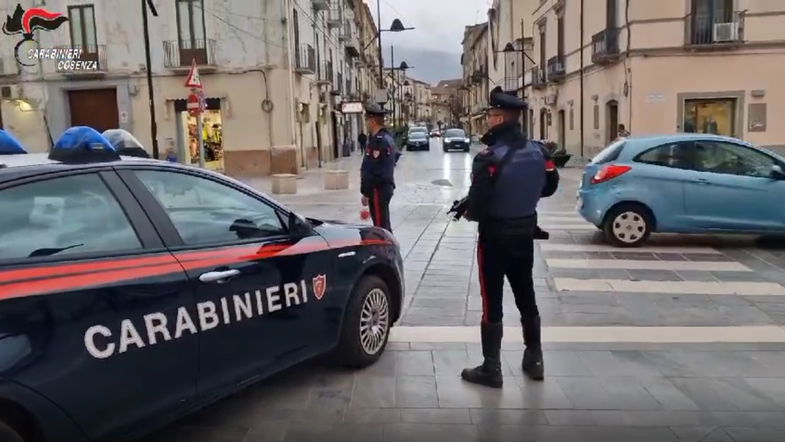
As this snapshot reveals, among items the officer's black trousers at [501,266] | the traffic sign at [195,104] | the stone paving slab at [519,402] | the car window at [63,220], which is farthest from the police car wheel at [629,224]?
the traffic sign at [195,104]

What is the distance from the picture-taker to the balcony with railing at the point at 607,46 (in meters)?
24.6

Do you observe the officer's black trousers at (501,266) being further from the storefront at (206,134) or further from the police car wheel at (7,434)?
the storefront at (206,134)

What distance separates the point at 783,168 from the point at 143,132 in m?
22.5

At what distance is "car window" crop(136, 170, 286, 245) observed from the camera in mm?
3365

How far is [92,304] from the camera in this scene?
2.68 metres

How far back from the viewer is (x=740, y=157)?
862 cm

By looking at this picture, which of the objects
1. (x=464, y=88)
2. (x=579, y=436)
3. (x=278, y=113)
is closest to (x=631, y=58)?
(x=278, y=113)

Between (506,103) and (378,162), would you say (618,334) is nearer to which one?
(506,103)

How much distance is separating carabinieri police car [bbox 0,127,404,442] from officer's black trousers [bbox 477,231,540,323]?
0.93m

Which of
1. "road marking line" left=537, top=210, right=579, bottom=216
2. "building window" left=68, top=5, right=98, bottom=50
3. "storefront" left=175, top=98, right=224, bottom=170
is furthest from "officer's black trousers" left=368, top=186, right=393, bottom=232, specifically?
"building window" left=68, top=5, right=98, bottom=50

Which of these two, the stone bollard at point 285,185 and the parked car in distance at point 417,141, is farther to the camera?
the parked car in distance at point 417,141

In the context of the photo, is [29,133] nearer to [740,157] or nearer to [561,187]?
[561,187]

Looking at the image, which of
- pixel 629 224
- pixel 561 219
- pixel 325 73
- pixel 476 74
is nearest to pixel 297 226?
pixel 629 224

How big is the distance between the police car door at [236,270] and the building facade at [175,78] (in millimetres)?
21381
